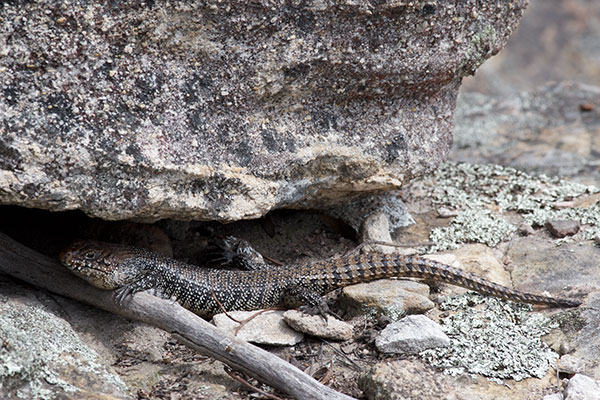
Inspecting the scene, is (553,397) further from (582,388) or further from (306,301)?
(306,301)

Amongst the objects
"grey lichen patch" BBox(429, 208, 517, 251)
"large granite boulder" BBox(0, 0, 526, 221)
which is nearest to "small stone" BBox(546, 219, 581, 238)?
"grey lichen patch" BBox(429, 208, 517, 251)

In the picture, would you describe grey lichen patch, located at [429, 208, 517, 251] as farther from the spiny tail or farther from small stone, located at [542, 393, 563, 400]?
small stone, located at [542, 393, 563, 400]

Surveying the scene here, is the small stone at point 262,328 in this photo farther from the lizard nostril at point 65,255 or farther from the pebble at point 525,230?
the pebble at point 525,230

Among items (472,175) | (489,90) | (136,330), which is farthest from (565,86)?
(136,330)

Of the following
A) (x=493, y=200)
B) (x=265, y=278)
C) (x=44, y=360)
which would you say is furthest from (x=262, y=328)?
(x=493, y=200)

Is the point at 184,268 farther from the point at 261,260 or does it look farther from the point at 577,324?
the point at 577,324

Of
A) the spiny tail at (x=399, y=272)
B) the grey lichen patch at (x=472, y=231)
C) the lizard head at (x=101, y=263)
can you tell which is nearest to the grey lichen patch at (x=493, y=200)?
the grey lichen patch at (x=472, y=231)
